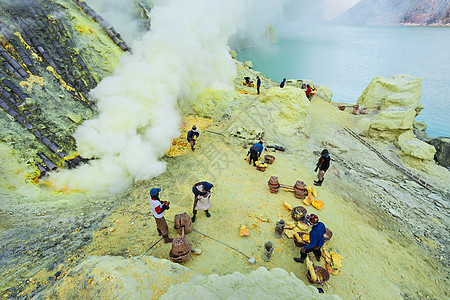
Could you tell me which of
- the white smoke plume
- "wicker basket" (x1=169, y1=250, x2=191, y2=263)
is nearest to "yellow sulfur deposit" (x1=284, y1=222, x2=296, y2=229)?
"wicker basket" (x1=169, y1=250, x2=191, y2=263)

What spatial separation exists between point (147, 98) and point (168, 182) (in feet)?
12.1

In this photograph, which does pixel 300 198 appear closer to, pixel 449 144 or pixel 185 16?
pixel 185 16

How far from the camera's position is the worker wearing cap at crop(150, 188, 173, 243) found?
4438 millimetres

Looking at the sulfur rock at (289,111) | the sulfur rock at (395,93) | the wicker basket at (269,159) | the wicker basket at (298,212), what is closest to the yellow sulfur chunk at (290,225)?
the wicker basket at (298,212)

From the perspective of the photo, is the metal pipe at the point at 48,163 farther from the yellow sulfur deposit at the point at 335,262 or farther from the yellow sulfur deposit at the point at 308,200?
the yellow sulfur deposit at the point at 335,262

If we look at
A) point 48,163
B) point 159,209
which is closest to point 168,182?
point 159,209

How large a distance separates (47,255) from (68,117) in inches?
199

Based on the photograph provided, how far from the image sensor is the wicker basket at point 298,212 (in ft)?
18.7

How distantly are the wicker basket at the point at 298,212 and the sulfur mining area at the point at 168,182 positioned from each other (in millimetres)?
263

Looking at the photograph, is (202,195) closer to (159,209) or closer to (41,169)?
(159,209)

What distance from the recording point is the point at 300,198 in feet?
21.8

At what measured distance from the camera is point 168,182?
7.18 m

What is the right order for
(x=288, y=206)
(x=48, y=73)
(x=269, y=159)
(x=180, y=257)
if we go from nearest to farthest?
1. (x=180, y=257)
2. (x=288, y=206)
3. (x=48, y=73)
4. (x=269, y=159)

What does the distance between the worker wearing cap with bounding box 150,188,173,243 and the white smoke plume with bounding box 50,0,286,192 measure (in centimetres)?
286
